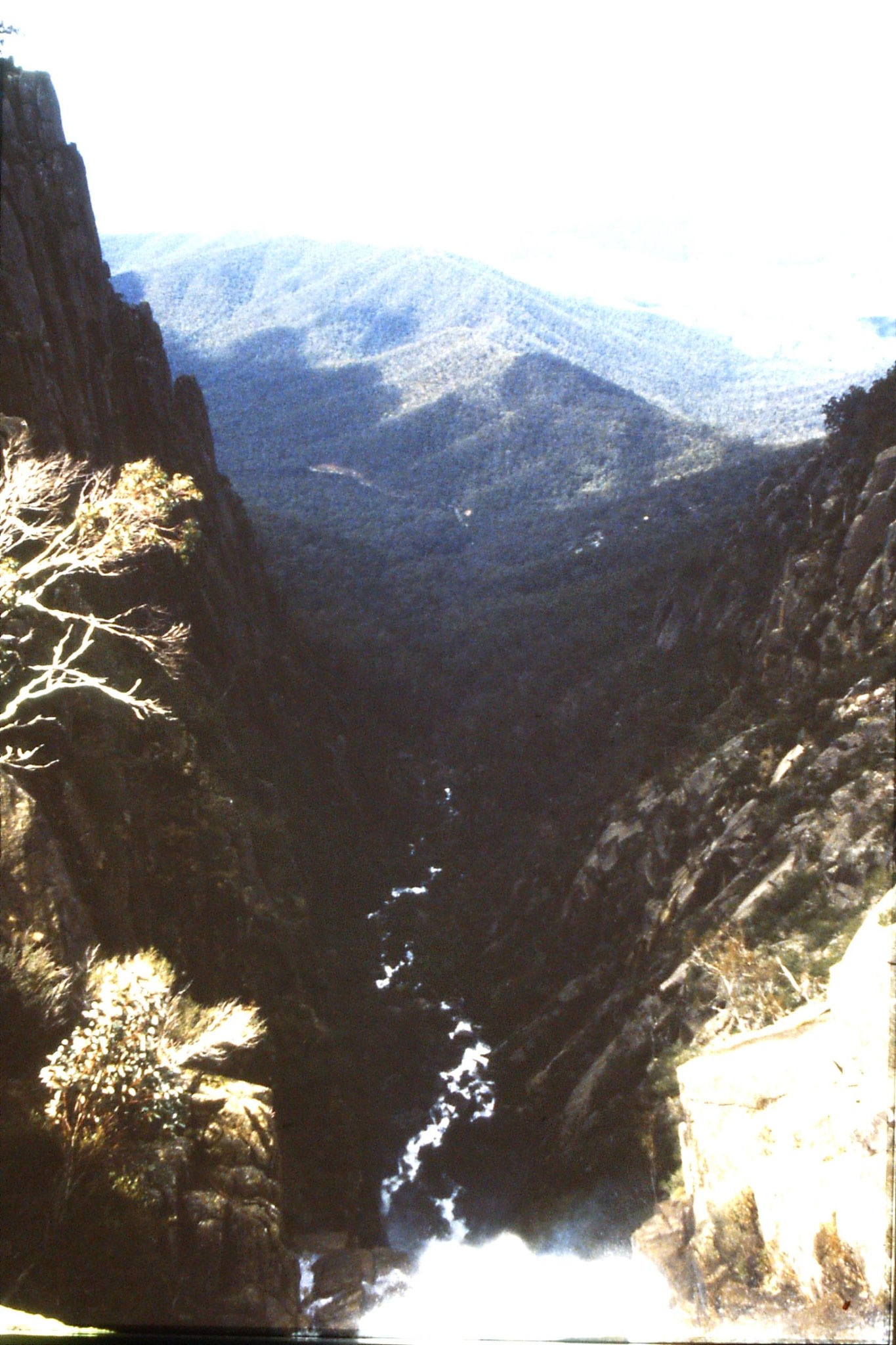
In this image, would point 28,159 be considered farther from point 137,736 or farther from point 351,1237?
point 351,1237

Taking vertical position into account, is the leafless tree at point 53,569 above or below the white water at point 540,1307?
above

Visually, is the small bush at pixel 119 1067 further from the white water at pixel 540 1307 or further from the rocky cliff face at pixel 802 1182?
the rocky cliff face at pixel 802 1182

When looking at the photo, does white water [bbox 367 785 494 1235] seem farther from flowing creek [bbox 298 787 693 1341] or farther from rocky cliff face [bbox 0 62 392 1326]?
flowing creek [bbox 298 787 693 1341]

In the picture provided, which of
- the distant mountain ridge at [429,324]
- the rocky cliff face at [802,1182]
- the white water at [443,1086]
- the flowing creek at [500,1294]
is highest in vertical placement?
the distant mountain ridge at [429,324]

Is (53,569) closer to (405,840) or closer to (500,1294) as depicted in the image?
(500,1294)

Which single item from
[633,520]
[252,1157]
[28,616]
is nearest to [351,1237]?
[252,1157]

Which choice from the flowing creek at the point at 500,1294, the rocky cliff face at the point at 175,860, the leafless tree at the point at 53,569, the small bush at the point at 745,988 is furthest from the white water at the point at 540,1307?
the leafless tree at the point at 53,569

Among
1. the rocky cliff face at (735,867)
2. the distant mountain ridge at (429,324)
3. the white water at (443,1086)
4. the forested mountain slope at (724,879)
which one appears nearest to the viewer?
the forested mountain slope at (724,879)

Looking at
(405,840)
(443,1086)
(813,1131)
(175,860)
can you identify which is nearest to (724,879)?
(443,1086)
